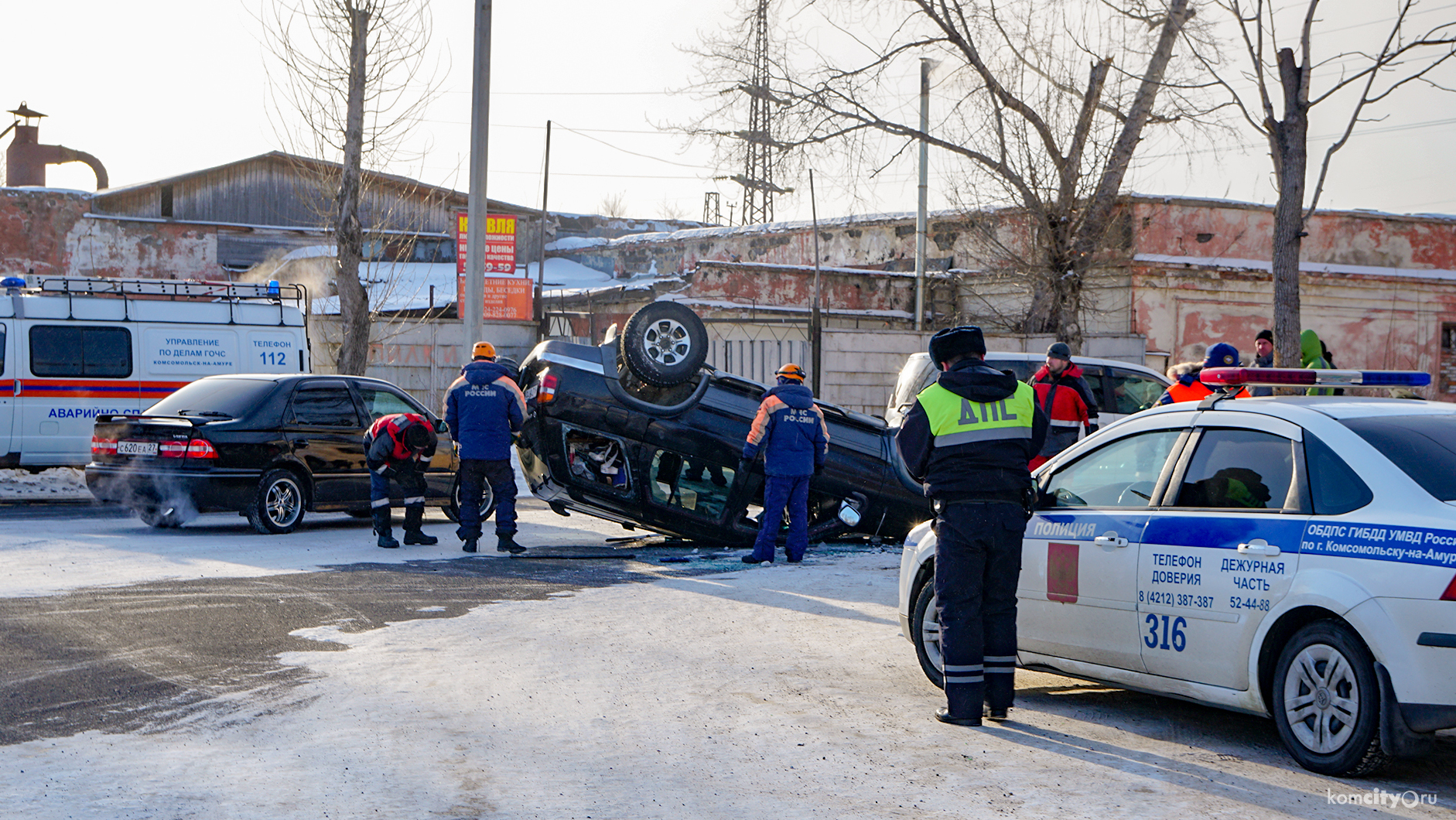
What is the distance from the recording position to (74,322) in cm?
1446

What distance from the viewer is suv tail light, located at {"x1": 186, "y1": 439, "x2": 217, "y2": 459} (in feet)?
37.3

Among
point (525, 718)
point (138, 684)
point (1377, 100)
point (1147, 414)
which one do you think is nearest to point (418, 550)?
point (138, 684)

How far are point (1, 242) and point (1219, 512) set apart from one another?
36857 mm

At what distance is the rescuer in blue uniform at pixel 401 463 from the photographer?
10898 mm

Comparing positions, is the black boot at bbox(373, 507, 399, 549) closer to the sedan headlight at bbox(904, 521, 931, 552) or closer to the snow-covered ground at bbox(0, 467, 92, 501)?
the snow-covered ground at bbox(0, 467, 92, 501)

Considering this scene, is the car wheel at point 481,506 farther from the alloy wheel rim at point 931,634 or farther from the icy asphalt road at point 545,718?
the alloy wheel rim at point 931,634

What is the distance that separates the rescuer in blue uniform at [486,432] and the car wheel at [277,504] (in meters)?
2.08

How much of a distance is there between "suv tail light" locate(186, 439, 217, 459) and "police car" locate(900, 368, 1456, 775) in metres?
7.71

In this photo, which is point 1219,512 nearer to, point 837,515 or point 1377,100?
point 837,515

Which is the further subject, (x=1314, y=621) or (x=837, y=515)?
(x=837, y=515)

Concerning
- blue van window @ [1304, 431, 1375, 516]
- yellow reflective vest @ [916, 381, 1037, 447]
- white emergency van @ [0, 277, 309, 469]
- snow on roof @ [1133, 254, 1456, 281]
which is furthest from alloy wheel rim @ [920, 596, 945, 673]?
snow on roof @ [1133, 254, 1456, 281]

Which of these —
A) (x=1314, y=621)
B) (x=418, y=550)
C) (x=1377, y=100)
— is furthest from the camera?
(x=1377, y=100)

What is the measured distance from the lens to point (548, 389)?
34.4 ft

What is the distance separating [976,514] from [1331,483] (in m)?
1.40
